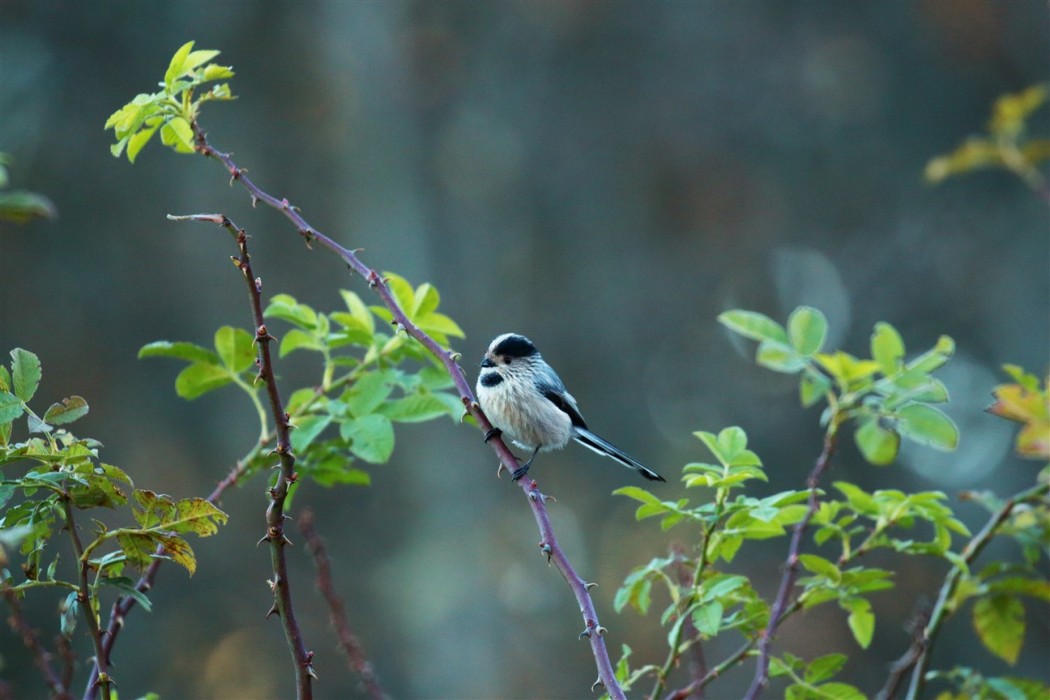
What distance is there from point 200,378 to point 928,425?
1.25 m

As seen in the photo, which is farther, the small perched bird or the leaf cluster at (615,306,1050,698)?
the small perched bird

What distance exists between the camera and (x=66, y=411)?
128 cm

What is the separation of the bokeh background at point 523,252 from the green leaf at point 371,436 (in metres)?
6.78

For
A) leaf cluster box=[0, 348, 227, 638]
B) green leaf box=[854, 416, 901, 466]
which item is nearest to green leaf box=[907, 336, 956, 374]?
green leaf box=[854, 416, 901, 466]

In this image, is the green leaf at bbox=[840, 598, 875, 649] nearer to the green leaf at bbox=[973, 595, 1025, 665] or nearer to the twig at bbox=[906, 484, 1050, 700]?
the twig at bbox=[906, 484, 1050, 700]

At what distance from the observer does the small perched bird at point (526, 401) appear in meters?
3.03

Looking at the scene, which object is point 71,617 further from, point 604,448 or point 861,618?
point 604,448

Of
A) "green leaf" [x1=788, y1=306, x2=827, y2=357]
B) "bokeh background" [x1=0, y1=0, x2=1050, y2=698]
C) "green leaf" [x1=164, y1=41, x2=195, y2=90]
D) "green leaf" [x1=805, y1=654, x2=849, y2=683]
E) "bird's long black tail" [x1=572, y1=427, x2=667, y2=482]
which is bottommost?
"green leaf" [x1=805, y1=654, x2=849, y2=683]

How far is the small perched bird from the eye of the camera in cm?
303

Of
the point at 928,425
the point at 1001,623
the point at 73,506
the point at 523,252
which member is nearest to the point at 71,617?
the point at 73,506

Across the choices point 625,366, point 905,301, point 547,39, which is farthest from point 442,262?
point 905,301

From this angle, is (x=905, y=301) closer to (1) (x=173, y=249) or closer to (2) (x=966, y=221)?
(2) (x=966, y=221)

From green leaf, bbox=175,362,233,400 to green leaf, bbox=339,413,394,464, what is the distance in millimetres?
286

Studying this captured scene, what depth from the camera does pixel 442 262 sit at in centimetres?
A: 958
